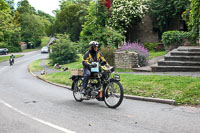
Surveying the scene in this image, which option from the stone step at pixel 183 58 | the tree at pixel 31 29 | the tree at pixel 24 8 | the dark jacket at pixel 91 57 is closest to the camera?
the dark jacket at pixel 91 57

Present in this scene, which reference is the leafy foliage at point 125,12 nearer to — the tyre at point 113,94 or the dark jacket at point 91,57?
the dark jacket at point 91,57

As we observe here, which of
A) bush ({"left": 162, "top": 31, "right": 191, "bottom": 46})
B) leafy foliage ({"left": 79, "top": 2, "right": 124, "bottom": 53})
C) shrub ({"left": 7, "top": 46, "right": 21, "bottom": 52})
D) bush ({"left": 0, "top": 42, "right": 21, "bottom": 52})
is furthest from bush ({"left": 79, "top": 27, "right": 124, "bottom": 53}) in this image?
shrub ({"left": 7, "top": 46, "right": 21, "bottom": 52})

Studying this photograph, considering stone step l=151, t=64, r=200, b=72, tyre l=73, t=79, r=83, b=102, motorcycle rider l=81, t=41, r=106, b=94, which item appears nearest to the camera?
motorcycle rider l=81, t=41, r=106, b=94

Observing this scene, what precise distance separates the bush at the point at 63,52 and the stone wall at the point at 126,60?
17818mm

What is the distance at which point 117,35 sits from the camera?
23469 millimetres

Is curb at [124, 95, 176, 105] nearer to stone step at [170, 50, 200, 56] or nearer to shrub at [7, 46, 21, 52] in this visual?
stone step at [170, 50, 200, 56]

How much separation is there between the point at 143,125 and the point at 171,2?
2441 cm

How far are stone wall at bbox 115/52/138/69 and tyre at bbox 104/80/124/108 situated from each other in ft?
32.9

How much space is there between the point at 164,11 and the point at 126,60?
13305 millimetres

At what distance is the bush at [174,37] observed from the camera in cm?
2027

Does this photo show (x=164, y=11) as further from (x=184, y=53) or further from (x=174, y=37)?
(x=184, y=53)

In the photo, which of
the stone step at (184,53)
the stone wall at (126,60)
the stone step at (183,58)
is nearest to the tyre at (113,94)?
the stone step at (183,58)

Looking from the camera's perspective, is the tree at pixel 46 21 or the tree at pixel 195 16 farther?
the tree at pixel 46 21

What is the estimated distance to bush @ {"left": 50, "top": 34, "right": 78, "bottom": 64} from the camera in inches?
1425
